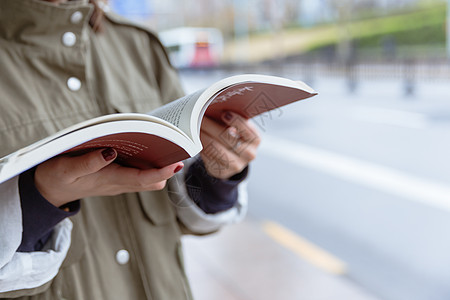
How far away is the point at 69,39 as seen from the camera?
3.28 feet

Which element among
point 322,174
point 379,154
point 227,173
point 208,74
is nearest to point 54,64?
point 227,173

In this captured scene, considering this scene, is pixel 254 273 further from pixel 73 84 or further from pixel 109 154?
pixel 109 154

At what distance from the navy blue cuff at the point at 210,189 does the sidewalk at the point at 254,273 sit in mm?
1754

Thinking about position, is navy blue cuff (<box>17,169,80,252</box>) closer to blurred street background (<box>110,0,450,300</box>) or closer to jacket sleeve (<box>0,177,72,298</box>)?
jacket sleeve (<box>0,177,72,298</box>)

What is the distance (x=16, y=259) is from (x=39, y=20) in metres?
0.42

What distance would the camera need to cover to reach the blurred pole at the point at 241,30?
32625mm

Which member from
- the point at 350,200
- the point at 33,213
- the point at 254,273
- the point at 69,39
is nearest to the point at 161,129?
the point at 33,213

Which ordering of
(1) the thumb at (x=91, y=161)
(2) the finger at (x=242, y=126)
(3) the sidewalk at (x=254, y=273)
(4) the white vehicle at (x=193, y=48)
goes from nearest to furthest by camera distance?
1. (1) the thumb at (x=91, y=161)
2. (2) the finger at (x=242, y=126)
3. (3) the sidewalk at (x=254, y=273)
4. (4) the white vehicle at (x=193, y=48)

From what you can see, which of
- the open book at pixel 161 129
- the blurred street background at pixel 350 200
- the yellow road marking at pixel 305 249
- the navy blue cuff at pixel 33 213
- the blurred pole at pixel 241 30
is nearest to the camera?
the open book at pixel 161 129

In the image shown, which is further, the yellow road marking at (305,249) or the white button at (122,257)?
the yellow road marking at (305,249)

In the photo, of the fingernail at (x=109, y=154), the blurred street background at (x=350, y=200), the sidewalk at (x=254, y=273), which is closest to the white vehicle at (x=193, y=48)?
the blurred street background at (x=350, y=200)

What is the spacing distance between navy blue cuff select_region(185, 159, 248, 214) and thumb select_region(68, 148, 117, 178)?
325 mm

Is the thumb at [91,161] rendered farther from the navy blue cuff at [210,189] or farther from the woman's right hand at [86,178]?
the navy blue cuff at [210,189]

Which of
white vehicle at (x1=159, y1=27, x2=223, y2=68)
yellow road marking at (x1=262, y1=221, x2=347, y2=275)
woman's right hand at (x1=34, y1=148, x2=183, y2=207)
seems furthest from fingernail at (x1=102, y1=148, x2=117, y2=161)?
white vehicle at (x1=159, y1=27, x2=223, y2=68)
